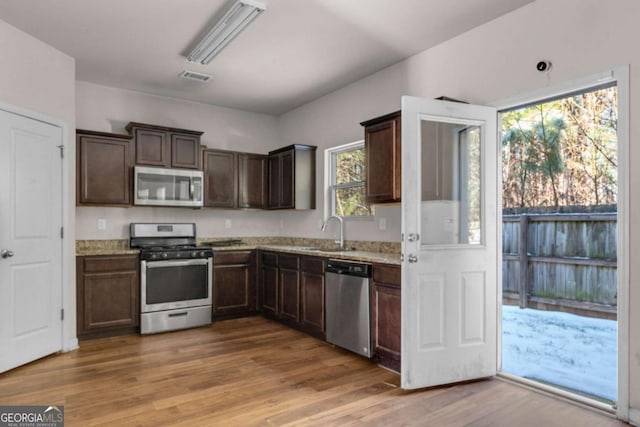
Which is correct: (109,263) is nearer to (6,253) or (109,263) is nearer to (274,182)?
(6,253)

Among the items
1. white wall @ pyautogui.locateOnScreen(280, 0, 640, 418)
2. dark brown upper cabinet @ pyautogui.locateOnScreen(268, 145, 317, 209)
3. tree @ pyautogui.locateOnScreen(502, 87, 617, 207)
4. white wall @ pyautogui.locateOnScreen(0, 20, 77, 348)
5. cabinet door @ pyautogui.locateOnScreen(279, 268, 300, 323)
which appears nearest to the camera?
white wall @ pyautogui.locateOnScreen(280, 0, 640, 418)

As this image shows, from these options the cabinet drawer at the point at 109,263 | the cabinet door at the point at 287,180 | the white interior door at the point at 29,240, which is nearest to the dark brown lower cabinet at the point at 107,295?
the cabinet drawer at the point at 109,263

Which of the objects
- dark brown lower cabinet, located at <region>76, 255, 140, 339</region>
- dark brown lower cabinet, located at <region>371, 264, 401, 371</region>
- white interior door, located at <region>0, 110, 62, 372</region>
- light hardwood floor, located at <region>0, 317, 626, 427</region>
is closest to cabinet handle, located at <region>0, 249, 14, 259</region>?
white interior door, located at <region>0, 110, 62, 372</region>

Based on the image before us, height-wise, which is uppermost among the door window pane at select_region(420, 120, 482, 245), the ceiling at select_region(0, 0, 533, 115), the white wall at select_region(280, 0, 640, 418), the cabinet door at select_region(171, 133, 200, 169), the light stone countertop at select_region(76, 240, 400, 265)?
the ceiling at select_region(0, 0, 533, 115)

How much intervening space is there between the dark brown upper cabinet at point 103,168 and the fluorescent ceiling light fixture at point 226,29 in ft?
4.52

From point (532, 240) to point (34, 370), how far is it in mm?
5853

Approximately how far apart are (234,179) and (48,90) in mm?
2230

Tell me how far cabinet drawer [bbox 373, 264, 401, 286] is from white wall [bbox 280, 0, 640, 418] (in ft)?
2.58

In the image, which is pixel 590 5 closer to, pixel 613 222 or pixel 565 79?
pixel 565 79

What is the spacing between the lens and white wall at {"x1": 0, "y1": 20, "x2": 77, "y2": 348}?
322 cm

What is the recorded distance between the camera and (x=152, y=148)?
4.57m

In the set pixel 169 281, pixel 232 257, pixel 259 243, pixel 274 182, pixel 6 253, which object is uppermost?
pixel 274 182

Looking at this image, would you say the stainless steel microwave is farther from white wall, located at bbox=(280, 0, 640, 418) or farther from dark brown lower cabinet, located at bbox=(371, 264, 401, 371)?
dark brown lower cabinet, located at bbox=(371, 264, 401, 371)

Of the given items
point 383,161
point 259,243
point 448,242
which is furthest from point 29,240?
point 448,242
